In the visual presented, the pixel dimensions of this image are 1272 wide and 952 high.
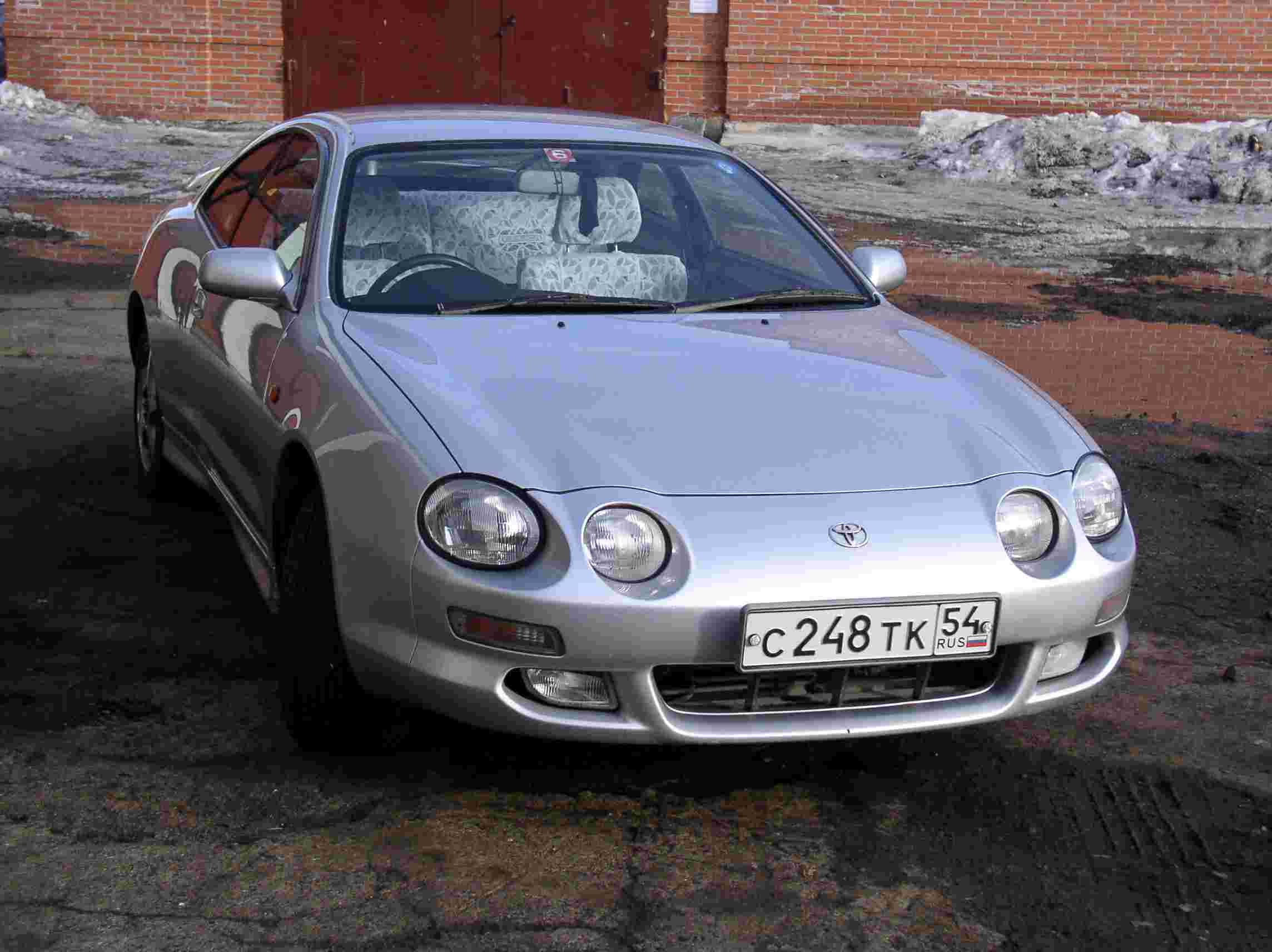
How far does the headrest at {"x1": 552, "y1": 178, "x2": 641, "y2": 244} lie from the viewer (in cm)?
427

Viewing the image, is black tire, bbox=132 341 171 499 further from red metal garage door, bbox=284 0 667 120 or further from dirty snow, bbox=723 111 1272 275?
red metal garage door, bbox=284 0 667 120

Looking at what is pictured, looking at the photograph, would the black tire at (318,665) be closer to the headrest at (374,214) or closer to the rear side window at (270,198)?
the headrest at (374,214)

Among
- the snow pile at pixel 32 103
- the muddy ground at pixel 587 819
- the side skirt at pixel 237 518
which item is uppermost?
the snow pile at pixel 32 103

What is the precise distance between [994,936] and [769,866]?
1.44ft

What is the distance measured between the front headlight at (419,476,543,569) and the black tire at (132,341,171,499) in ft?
8.02

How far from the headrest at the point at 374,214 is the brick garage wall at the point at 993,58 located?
13.5 m

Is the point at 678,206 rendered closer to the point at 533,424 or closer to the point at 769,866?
the point at 533,424

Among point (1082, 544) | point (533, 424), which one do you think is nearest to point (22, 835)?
point (533, 424)

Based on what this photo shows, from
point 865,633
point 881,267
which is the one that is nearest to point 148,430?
point 881,267

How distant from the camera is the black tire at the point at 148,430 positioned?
5.18m

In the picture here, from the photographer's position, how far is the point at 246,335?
4.02 meters

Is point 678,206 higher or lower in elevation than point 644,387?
higher

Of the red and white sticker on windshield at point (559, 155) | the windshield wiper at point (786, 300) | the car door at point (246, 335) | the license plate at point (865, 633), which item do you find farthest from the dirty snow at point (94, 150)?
the license plate at point (865, 633)

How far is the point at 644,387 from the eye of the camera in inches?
131
